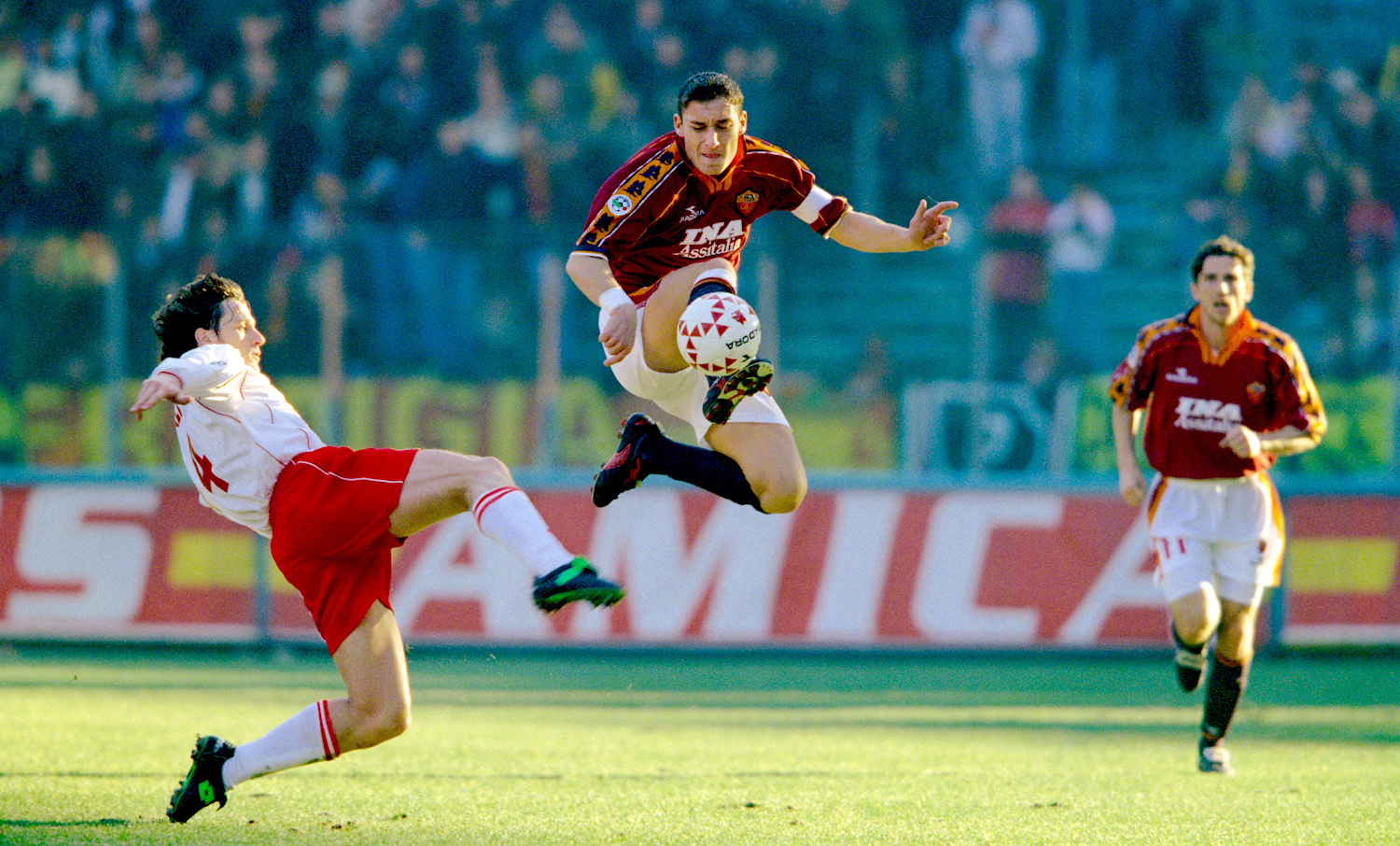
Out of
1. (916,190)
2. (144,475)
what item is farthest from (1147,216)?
(144,475)

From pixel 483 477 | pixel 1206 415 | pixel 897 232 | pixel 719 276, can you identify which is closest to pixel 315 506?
pixel 483 477

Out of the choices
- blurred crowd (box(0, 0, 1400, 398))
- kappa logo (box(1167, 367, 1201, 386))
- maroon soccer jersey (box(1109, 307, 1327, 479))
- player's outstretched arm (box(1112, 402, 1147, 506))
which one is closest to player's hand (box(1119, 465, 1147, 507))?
player's outstretched arm (box(1112, 402, 1147, 506))

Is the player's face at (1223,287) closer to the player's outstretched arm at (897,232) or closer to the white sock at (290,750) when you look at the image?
the player's outstretched arm at (897,232)

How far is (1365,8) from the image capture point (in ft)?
48.2

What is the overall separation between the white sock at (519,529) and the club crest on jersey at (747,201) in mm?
1514

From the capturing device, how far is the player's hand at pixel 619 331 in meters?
4.90

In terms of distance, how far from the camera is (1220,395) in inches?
258

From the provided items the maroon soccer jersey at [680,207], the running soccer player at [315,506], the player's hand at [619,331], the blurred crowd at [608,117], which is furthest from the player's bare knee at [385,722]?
the blurred crowd at [608,117]

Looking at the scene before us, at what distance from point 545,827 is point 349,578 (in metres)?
1.07

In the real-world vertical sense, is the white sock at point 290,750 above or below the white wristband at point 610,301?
below

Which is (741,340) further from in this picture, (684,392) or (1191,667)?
(1191,667)

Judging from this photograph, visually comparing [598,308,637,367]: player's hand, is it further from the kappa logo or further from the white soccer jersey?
the kappa logo

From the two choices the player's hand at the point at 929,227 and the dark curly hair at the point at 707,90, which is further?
the player's hand at the point at 929,227

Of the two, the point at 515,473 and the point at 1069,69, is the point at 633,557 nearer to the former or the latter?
the point at 515,473
